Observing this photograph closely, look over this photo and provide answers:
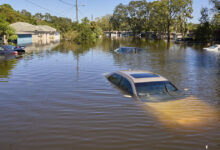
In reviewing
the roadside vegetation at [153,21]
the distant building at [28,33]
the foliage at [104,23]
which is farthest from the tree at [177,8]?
the foliage at [104,23]

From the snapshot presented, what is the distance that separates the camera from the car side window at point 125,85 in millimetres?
9492

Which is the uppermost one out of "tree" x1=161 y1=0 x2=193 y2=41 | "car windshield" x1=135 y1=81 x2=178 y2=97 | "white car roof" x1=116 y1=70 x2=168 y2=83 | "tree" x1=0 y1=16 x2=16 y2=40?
"tree" x1=161 y1=0 x2=193 y2=41

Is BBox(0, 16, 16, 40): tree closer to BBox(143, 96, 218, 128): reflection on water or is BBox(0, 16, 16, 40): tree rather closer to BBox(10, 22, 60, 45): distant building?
BBox(10, 22, 60, 45): distant building

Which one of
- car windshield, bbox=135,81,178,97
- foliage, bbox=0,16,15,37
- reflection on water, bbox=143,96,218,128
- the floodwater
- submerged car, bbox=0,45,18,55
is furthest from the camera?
foliage, bbox=0,16,15,37

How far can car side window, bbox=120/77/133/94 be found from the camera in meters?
9.49

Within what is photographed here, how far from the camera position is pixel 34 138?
638 centimetres

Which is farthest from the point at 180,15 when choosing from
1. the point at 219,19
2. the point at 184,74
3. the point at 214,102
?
the point at 214,102

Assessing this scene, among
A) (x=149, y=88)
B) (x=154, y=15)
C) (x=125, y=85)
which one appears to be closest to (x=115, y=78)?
(x=125, y=85)

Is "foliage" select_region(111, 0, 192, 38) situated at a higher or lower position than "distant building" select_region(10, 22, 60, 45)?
higher

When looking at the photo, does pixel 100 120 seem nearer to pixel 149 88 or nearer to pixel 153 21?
pixel 149 88

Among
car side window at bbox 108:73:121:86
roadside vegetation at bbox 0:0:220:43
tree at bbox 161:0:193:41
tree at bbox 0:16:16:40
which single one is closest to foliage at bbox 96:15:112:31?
roadside vegetation at bbox 0:0:220:43

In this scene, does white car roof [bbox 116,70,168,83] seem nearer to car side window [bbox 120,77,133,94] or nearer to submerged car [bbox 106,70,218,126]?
submerged car [bbox 106,70,218,126]

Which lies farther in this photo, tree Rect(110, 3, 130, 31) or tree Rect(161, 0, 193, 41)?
tree Rect(110, 3, 130, 31)

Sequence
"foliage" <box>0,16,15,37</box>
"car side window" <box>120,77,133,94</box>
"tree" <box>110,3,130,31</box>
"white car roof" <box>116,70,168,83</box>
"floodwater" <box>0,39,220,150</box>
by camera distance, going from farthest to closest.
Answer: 1. "tree" <box>110,3,130,31</box>
2. "foliage" <box>0,16,15,37</box>
3. "car side window" <box>120,77,133,94</box>
4. "white car roof" <box>116,70,168,83</box>
5. "floodwater" <box>0,39,220,150</box>
